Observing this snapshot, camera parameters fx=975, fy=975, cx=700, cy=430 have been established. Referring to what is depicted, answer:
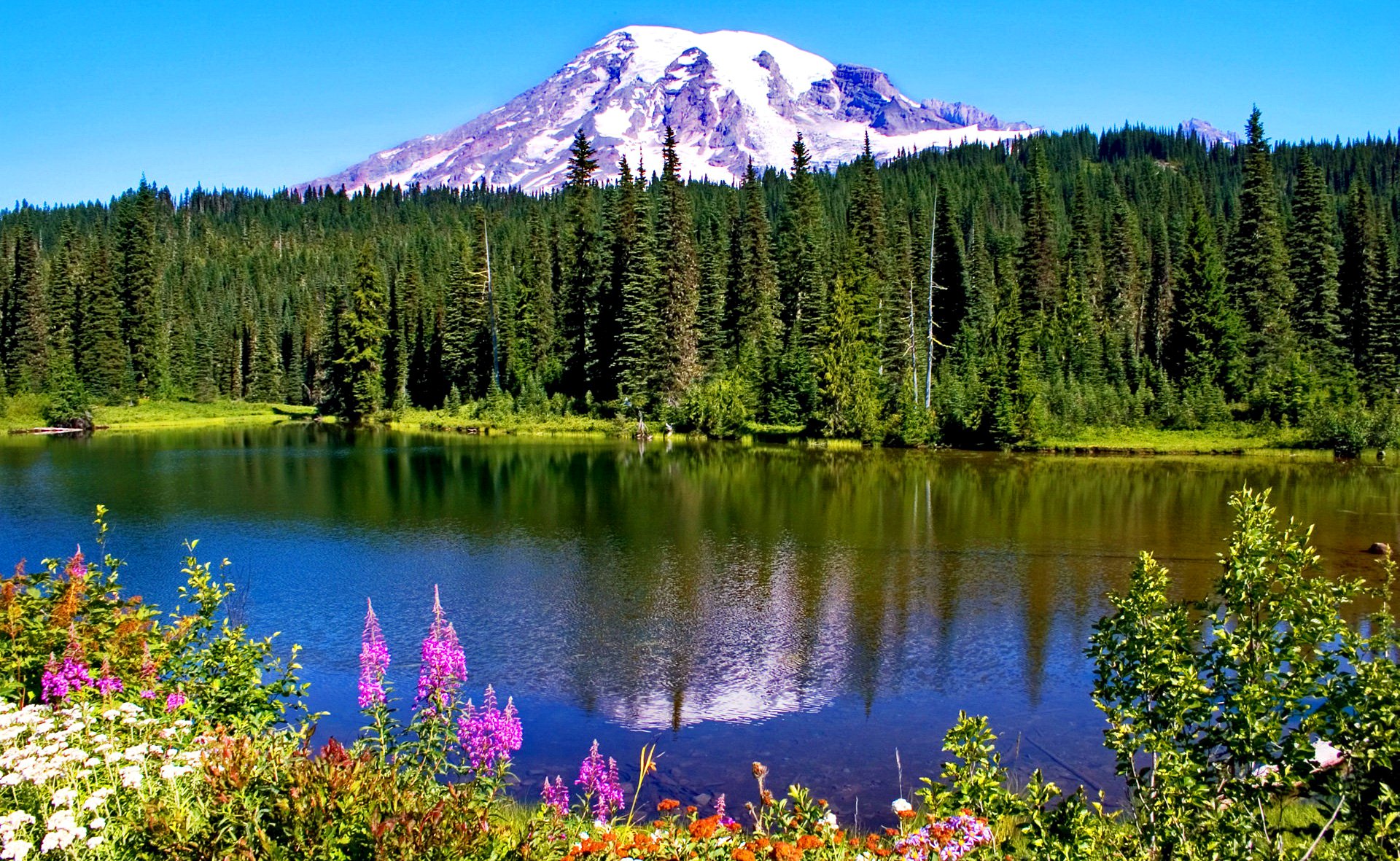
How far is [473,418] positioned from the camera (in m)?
74.6

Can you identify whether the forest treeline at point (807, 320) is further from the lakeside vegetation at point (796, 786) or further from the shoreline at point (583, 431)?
the lakeside vegetation at point (796, 786)

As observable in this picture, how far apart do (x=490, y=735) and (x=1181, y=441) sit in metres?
53.8

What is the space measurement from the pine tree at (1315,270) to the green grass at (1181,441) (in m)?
9.23

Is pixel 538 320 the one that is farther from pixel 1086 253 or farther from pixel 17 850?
pixel 17 850

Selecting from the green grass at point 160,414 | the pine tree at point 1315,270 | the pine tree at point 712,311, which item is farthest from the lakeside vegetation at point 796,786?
the green grass at point 160,414

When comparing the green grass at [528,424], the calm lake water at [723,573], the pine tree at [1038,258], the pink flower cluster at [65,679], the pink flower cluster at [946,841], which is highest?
the pine tree at [1038,258]

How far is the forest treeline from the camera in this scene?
190 ft

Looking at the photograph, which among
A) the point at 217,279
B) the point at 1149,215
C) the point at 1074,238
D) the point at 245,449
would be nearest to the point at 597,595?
the point at 245,449

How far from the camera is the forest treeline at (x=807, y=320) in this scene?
5797cm

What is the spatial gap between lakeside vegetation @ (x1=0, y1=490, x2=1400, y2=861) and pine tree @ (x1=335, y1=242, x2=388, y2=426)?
74.6 meters

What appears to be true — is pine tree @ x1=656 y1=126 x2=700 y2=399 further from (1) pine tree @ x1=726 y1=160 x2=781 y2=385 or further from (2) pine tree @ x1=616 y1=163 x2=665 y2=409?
(1) pine tree @ x1=726 y1=160 x2=781 y2=385

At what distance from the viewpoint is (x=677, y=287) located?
65.8 metres

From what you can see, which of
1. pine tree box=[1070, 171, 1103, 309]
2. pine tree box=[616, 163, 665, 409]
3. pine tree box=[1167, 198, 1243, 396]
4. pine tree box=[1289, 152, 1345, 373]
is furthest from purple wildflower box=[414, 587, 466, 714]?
pine tree box=[1070, 171, 1103, 309]

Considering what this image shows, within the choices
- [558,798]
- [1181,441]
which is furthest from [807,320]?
[558,798]
